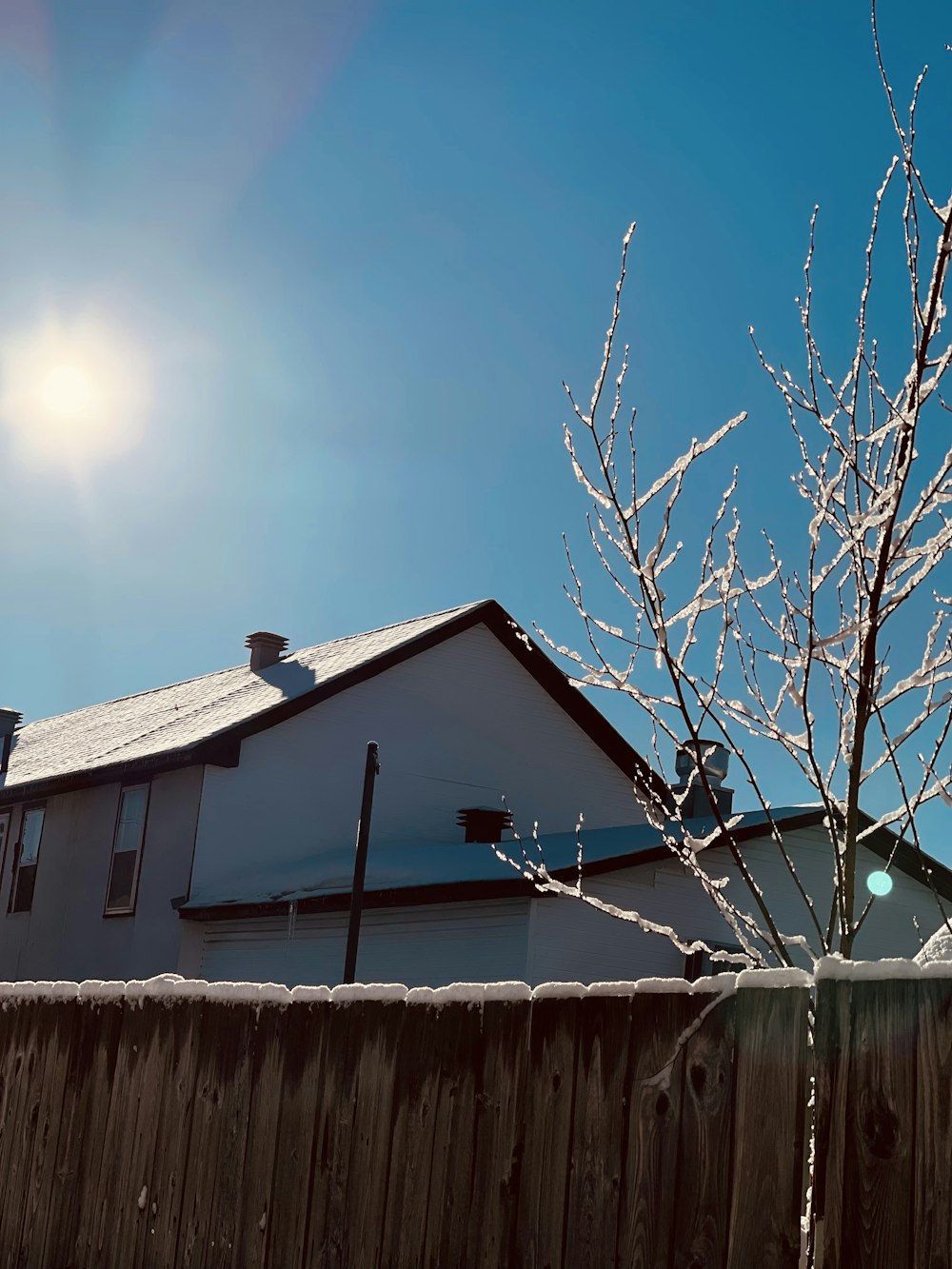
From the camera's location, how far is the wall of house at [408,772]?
19594 millimetres

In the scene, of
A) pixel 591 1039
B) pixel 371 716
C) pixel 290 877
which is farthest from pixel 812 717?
pixel 371 716

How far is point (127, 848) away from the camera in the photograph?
20500 mm

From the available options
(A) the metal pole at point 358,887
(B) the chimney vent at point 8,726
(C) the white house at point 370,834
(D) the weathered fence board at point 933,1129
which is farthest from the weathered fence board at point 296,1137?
(B) the chimney vent at point 8,726

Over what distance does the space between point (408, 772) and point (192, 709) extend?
4.16 meters

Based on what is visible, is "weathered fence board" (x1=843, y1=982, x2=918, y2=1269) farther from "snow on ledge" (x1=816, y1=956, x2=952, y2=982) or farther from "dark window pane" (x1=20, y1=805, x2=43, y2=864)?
"dark window pane" (x1=20, y1=805, x2=43, y2=864)

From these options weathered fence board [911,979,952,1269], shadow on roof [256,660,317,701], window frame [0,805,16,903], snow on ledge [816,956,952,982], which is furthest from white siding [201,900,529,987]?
weathered fence board [911,979,952,1269]

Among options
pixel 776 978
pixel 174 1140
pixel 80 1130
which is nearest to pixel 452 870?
pixel 80 1130

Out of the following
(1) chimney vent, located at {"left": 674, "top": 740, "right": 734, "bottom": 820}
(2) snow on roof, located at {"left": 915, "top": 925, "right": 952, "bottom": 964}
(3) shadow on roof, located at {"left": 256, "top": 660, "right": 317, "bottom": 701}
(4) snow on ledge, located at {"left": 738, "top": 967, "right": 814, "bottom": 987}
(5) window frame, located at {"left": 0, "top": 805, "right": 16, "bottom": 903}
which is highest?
(3) shadow on roof, located at {"left": 256, "top": 660, "right": 317, "bottom": 701}

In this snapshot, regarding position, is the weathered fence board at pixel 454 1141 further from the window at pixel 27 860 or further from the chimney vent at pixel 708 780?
the window at pixel 27 860

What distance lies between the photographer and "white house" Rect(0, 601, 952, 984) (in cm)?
1587

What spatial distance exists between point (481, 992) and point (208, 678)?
22713 mm

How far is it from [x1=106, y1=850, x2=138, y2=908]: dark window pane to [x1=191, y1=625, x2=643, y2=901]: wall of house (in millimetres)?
1724

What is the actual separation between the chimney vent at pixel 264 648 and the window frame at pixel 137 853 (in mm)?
4669

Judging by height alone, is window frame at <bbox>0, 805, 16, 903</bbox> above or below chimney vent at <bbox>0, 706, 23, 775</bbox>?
below
